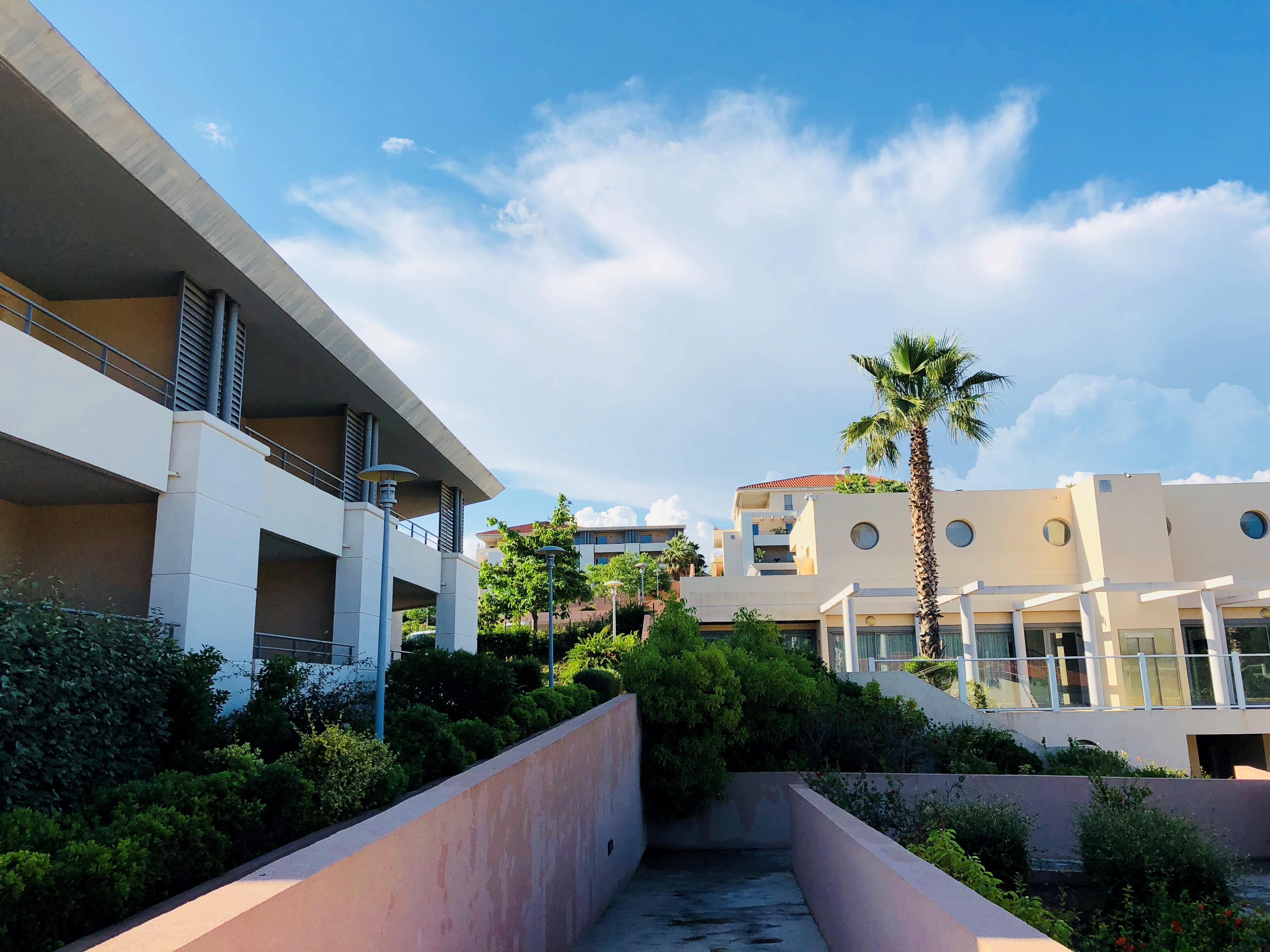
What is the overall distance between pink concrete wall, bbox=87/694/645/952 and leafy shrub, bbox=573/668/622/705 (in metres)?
11.1

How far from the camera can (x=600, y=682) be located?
21500mm

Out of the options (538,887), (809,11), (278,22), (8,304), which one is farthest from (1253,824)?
(8,304)

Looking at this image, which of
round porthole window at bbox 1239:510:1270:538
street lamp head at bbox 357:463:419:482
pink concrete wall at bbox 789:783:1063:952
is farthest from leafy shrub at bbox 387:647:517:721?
round porthole window at bbox 1239:510:1270:538

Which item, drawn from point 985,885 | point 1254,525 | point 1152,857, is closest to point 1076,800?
point 1152,857

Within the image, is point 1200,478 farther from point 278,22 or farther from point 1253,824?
point 278,22

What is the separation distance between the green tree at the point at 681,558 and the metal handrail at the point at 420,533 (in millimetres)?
46973

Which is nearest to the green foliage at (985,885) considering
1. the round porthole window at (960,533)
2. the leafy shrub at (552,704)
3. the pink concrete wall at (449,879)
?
the pink concrete wall at (449,879)

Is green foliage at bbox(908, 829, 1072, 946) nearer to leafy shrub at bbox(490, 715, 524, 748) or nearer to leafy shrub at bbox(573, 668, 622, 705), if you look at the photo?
Answer: leafy shrub at bbox(490, 715, 524, 748)

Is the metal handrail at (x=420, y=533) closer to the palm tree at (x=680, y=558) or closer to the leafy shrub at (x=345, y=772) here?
the leafy shrub at (x=345, y=772)

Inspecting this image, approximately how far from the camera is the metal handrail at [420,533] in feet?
69.2

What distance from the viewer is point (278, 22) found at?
43.6ft

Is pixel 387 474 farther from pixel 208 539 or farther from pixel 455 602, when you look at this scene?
pixel 455 602

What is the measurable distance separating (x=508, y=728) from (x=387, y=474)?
167 inches

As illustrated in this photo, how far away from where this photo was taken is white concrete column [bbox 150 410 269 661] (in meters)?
11.2
